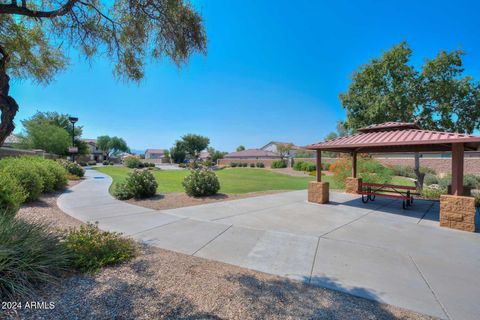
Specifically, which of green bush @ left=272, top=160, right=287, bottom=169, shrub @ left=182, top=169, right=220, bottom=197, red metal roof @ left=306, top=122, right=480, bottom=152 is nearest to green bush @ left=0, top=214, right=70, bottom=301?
shrub @ left=182, top=169, right=220, bottom=197

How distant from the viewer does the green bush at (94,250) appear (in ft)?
11.7

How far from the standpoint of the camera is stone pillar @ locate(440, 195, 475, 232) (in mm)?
6523

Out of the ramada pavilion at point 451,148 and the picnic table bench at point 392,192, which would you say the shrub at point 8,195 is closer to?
the ramada pavilion at point 451,148

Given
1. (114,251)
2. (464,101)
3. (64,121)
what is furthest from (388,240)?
(64,121)

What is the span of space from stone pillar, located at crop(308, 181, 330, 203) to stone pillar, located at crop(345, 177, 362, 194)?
3546 millimetres

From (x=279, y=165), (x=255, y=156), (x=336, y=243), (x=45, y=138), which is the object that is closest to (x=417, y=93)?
(x=336, y=243)

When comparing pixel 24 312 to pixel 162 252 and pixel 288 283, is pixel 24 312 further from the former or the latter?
pixel 288 283

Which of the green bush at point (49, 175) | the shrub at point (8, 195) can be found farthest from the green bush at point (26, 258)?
the green bush at point (49, 175)

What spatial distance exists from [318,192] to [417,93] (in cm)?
942

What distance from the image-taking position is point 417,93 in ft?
45.5

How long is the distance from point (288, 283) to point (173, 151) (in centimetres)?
6582

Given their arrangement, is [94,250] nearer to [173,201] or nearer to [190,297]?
[190,297]

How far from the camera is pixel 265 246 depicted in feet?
16.9

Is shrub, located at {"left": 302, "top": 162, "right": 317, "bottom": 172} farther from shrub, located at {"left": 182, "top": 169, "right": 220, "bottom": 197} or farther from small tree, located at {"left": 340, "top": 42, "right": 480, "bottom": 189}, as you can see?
shrub, located at {"left": 182, "top": 169, "right": 220, "bottom": 197}
